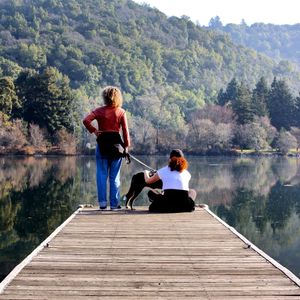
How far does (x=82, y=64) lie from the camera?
402 ft

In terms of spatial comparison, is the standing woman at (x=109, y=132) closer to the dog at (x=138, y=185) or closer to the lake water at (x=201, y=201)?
the dog at (x=138, y=185)

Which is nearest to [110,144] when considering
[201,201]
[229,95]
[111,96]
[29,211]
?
[111,96]

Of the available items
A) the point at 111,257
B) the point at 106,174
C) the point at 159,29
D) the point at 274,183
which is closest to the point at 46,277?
the point at 111,257

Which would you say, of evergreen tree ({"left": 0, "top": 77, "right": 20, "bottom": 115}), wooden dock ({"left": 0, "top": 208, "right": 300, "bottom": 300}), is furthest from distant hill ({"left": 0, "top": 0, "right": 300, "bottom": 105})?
wooden dock ({"left": 0, "top": 208, "right": 300, "bottom": 300})

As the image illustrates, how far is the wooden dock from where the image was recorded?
4371mm

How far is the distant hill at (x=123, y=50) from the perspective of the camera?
402ft

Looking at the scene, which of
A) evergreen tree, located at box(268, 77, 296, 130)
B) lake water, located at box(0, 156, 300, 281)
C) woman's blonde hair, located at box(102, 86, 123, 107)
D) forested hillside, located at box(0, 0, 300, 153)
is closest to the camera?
woman's blonde hair, located at box(102, 86, 123, 107)

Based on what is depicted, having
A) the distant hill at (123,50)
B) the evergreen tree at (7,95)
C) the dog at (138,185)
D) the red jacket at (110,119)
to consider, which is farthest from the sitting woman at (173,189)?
the distant hill at (123,50)

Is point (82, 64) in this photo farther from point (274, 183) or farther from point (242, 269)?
point (242, 269)

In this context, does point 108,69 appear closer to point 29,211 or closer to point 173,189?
point 29,211

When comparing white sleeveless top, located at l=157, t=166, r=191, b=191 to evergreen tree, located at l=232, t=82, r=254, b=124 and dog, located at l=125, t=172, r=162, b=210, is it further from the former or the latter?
evergreen tree, located at l=232, t=82, r=254, b=124

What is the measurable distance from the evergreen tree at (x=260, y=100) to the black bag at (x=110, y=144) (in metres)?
72.7

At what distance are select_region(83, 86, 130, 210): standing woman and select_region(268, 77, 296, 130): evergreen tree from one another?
253 ft

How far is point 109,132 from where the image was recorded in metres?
9.34
